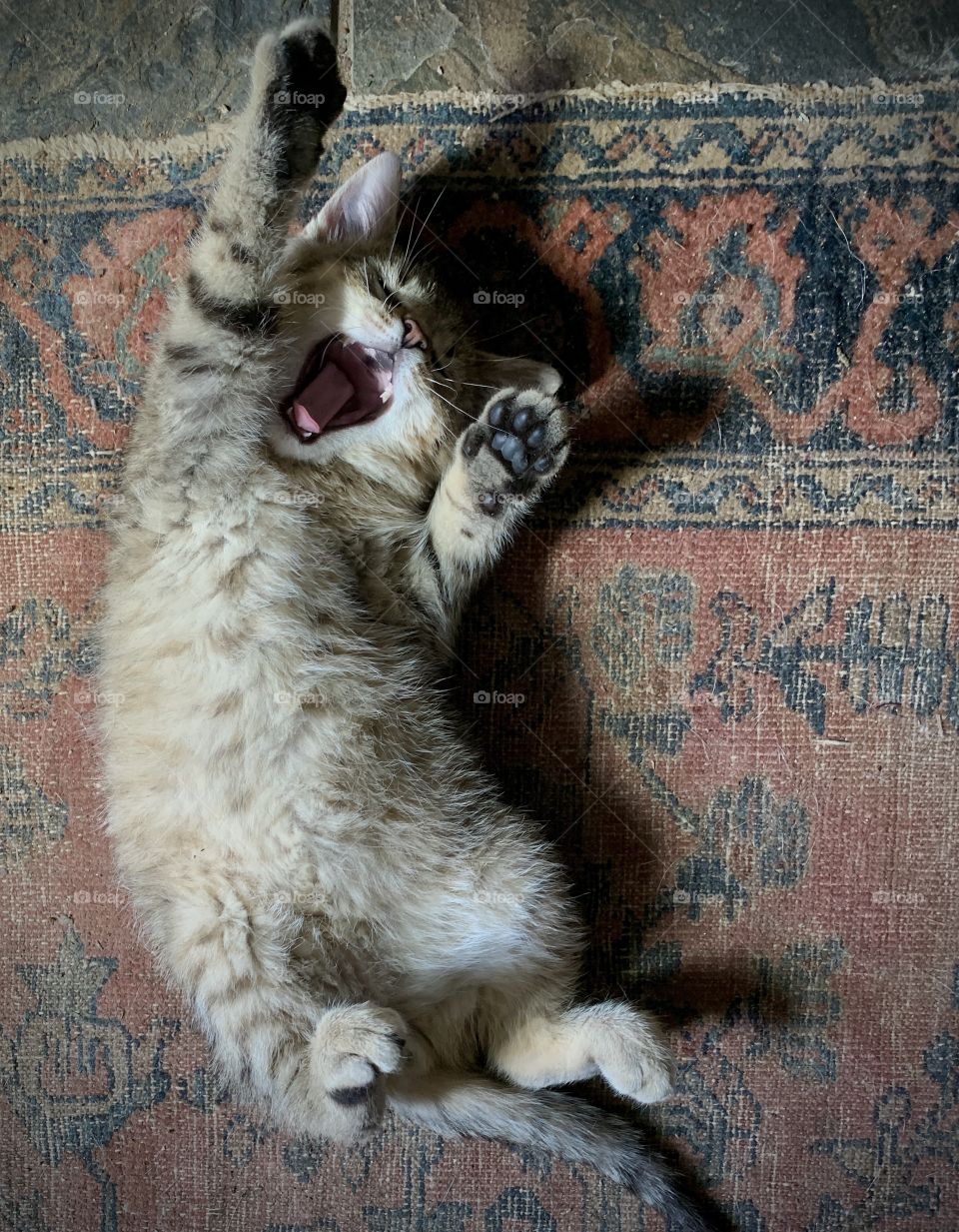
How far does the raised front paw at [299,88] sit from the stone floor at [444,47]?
1.31ft

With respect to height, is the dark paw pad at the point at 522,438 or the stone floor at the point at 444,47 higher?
the stone floor at the point at 444,47

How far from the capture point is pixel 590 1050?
1.72m

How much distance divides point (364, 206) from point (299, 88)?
0.26 m

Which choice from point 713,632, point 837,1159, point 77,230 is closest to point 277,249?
point 77,230

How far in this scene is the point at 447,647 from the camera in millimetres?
1836

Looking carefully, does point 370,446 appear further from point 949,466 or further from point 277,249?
point 949,466

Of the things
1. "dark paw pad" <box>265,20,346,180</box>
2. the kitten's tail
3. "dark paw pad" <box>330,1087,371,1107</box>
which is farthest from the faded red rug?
"dark paw pad" <box>330,1087,371,1107</box>

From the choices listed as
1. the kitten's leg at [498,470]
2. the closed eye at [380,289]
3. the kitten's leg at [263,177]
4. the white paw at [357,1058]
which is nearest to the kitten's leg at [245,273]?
the kitten's leg at [263,177]

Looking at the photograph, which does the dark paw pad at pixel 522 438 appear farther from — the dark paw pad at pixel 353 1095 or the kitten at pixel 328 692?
the dark paw pad at pixel 353 1095

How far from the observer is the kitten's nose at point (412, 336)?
5.36ft

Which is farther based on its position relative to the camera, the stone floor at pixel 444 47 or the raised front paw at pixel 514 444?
the stone floor at pixel 444 47

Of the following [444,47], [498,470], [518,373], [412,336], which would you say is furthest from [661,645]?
[444,47]

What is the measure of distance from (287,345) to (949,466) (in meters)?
1.35

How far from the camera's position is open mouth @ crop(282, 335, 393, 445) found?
1666 mm
